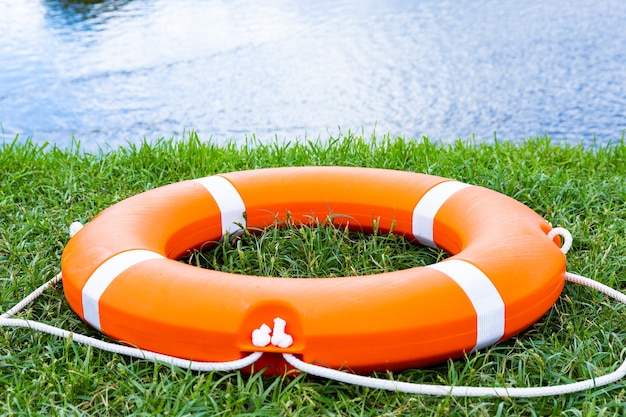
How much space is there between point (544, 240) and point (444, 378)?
0.48m

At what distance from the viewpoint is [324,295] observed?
5.20ft

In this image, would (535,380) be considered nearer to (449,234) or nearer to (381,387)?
(381,387)

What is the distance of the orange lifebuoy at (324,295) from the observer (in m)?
1.56

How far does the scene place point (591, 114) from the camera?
4.96 meters

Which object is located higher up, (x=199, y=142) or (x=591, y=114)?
(x=199, y=142)

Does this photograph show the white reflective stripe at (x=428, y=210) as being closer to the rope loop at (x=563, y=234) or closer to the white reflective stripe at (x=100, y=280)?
the rope loop at (x=563, y=234)

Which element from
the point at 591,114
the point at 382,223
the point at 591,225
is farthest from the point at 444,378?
the point at 591,114

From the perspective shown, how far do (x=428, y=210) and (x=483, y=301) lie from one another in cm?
50

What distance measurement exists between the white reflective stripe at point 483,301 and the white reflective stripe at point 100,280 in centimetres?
69

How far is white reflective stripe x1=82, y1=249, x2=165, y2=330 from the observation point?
1.72 m

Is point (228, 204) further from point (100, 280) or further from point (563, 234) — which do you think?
point (563, 234)

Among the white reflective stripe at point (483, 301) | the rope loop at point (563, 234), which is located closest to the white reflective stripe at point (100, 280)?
the white reflective stripe at point (483, 301)

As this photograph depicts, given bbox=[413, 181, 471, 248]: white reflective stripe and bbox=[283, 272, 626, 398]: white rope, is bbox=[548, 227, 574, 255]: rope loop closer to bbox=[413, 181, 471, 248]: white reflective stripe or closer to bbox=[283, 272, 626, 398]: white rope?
bbox=[413, 181, 471, 248]: white reflective stripe

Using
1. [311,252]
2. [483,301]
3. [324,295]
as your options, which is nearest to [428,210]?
[311,252]
